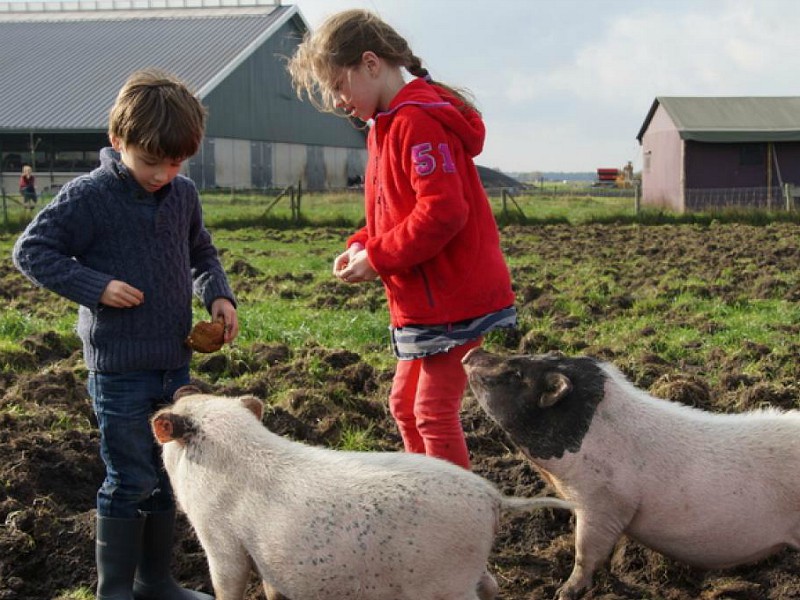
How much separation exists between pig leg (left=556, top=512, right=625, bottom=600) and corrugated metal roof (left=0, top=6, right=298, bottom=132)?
32.1 metres

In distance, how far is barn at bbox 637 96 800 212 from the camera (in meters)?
29.6

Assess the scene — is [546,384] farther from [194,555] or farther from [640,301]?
[640,301]

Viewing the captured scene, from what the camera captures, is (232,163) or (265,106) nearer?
(232,163)

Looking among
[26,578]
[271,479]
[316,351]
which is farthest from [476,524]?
[316,351]

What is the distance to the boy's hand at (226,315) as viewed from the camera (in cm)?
383

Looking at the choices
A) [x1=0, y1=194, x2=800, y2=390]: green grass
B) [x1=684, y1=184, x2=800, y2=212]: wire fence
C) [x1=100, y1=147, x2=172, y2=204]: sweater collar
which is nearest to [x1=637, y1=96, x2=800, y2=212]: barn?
[x1=684, y1=184, x2=800, y2=212]: wire fence

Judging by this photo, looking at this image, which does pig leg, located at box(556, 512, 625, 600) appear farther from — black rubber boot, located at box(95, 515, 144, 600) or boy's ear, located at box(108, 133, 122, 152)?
boy's ear, located at box(108, 133, 122, 152)

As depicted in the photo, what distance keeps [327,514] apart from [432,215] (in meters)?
1.14

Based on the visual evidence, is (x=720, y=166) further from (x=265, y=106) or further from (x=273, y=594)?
(x=273, y=594)

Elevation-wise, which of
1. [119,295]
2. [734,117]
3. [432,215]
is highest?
[734,117]

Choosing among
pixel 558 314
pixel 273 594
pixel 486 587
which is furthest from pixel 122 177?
pixel 558 314

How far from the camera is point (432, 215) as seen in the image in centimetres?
349

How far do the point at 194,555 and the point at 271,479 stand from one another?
3.64 ft

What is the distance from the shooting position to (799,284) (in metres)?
10.8
